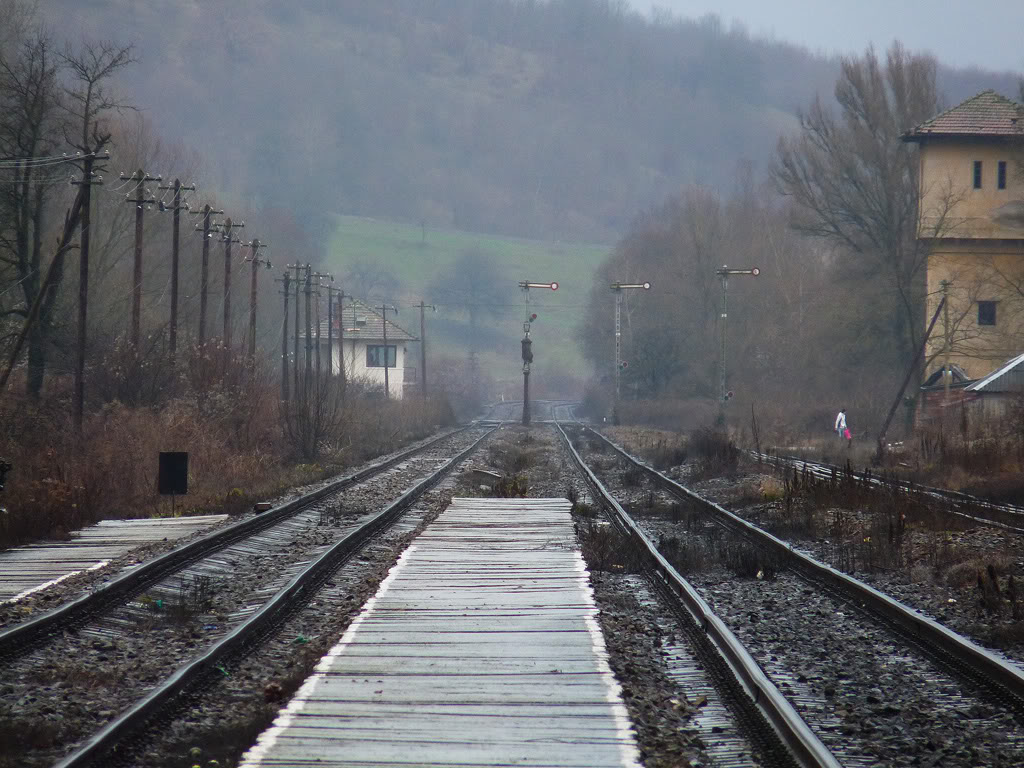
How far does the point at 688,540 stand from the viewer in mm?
16156

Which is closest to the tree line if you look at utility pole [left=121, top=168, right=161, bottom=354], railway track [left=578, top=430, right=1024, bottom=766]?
utility pole [left=121, top=168, right=161, bottom=354]

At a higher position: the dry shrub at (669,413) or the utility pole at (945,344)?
the utility pole at (945,344)

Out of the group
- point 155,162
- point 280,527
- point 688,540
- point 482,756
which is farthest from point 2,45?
point 482,756

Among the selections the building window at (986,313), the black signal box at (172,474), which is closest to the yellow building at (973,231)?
the building window at (986,313)

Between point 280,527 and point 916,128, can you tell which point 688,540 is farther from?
point 916,128

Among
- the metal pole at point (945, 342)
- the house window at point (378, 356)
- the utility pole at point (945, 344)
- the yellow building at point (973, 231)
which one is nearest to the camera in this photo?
the utility pole at point (945, 344)

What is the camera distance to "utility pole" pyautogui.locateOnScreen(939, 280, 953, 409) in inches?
1649

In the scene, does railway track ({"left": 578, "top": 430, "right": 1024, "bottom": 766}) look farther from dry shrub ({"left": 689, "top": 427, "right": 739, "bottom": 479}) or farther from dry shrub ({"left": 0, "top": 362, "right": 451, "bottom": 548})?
dry shrub ({"left": 689, "top": 427, "right": 739, "bottom": 479})

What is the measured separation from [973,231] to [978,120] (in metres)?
4.92

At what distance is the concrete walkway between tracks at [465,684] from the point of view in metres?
6.16

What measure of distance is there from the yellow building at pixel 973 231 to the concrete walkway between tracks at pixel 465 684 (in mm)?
37823

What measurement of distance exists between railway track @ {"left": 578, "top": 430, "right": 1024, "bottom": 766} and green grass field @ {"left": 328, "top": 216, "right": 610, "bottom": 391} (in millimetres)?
124340

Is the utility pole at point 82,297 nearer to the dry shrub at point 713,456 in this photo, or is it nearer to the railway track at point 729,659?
the railway track at point 729,659

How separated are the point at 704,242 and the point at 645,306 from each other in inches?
350
